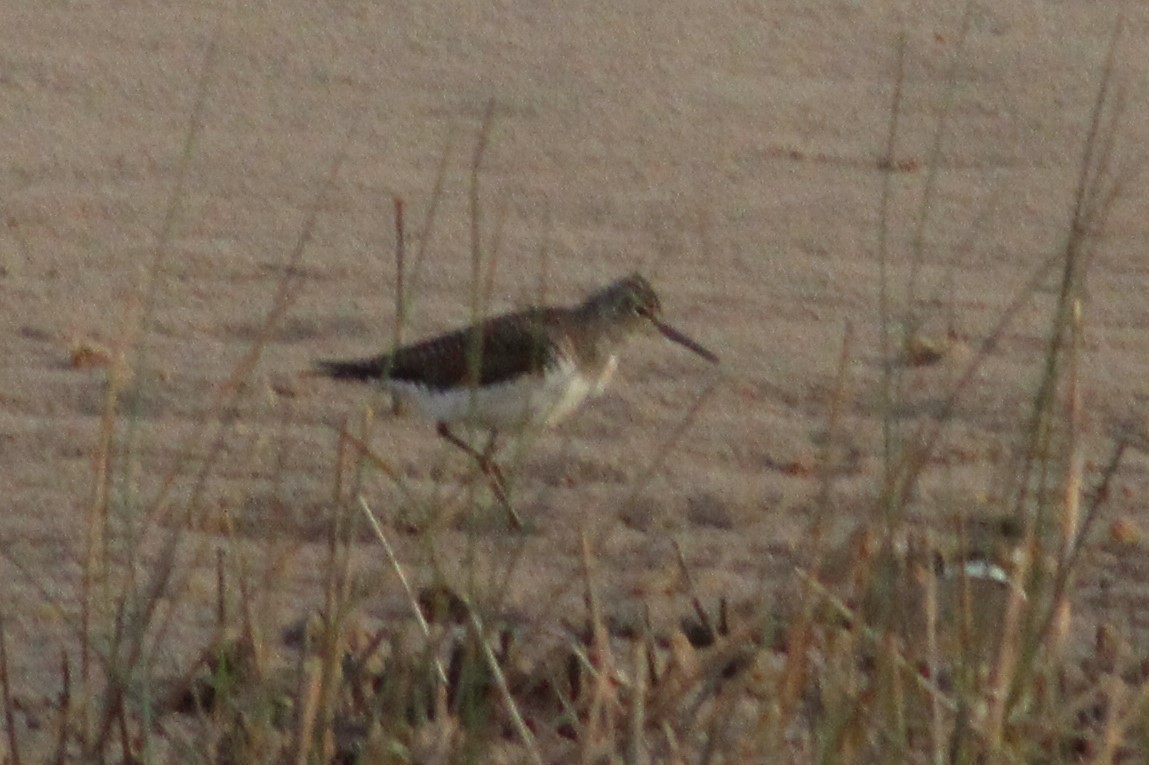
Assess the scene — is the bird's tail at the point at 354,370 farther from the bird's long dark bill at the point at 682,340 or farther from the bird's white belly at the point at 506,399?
the bird's long dark bill at the point at 682,340

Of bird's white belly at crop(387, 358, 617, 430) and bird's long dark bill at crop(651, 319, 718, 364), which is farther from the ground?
bird's long dark bill at crop(651, 319, 718, 364)

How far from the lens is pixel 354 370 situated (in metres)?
6.55

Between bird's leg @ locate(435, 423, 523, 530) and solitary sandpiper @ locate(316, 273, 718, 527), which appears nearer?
bird's leg @ locate(435, 423, 523, 530)

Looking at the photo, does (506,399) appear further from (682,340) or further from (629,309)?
(682,340)

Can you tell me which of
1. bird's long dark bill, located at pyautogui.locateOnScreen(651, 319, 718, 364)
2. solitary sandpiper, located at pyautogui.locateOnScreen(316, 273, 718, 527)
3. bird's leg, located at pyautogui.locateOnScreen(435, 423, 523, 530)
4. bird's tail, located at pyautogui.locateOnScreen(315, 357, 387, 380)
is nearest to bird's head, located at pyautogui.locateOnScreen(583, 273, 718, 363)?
bird's long dark bill, located at pyautogui.locateOnScreen(651, 319, 718, 364)

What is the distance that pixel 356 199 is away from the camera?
8359mm

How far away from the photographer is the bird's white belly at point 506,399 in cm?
648

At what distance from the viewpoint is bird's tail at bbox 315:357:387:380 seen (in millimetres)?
6512

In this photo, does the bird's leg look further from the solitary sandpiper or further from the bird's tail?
the bird's tail

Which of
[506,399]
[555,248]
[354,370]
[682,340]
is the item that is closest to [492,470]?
[506,399]

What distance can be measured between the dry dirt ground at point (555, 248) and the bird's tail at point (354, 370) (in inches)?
3.2

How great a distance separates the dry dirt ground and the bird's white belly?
11 cm

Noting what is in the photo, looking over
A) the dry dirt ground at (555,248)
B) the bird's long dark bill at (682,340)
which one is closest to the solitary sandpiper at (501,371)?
the dry dirt ground at (555,248)

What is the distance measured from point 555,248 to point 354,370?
1.62 meters
